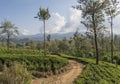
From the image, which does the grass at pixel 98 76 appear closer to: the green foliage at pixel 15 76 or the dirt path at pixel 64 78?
the dirt path at pixel 64 78

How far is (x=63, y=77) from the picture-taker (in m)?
33.1

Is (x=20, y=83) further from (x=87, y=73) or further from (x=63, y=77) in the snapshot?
(x=87, y=73)

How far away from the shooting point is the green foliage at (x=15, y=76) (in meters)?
18.3

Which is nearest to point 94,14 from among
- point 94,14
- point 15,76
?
point 94,14

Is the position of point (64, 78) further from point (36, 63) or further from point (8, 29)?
point (8, 29)

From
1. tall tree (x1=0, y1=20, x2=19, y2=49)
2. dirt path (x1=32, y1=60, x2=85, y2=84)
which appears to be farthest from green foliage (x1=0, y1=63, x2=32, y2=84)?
tall tree (x1=0, y1=20, x2=19, y2=49)

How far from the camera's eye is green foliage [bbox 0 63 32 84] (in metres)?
18.3

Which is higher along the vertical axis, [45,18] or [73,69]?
[45,18]

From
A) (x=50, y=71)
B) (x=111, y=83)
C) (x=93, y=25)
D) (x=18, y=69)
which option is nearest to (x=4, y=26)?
(x=93, y=25)

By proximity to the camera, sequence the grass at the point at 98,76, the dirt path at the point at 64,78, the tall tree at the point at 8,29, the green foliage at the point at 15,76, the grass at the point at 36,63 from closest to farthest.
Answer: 1. the green foliage at the point at 15,76
2. the dirt path at the point at 64,78
3. the grass at the point at 98,76
4. the grass at the point at 36,63
5. the tall tree at the point at 8,29

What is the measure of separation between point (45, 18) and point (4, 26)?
16.1 metres

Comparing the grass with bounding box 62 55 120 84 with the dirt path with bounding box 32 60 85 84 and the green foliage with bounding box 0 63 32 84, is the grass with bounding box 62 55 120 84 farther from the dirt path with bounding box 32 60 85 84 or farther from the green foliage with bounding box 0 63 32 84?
the green foliage with bounding box 0 63 32 84

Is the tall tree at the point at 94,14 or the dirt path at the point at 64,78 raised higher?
the tall tree at the point at 94,14

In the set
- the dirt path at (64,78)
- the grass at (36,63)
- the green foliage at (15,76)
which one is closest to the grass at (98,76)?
the dirt path at (64,78)
